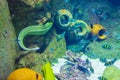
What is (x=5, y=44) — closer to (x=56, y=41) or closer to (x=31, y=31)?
(x=31, y=31)

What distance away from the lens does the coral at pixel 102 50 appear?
7.08 metres

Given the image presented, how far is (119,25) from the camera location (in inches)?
338

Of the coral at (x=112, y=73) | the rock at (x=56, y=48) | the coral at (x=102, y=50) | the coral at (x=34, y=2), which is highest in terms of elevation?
the coral at (x=34, y=2)

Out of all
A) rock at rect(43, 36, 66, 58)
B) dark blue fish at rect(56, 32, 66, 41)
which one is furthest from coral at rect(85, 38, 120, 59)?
dark blue fish at rect(56, 32, 66, 41)

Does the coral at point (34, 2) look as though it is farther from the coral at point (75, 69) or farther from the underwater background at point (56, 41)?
the coral at point (75, 69)

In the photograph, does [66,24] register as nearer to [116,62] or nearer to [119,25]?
[116,62]

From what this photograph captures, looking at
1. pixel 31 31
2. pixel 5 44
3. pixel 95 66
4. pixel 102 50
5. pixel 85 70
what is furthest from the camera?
pixel 102 50

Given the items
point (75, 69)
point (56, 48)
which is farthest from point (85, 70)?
point (56, 48)

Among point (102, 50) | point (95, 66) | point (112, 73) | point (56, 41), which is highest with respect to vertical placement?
point (56, 41)

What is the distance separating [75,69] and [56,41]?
124cm

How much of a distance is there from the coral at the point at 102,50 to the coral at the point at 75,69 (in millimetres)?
816

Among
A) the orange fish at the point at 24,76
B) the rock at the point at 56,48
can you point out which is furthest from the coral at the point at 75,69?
the orange fish at the point at 24,76

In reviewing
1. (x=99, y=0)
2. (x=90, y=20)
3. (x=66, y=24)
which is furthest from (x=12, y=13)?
(x=99, y=0)

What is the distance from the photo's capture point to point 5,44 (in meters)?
4.71
